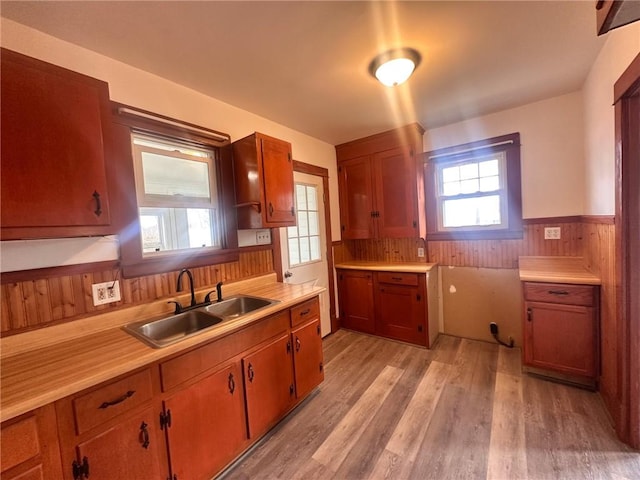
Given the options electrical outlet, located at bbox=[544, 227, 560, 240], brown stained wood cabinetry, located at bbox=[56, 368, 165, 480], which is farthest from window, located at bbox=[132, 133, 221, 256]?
electrical outlet, located at bbox=[544, 227, 560, 240]

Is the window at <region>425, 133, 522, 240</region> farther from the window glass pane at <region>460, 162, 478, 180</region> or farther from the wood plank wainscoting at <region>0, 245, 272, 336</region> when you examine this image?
the wood plank wainscoting at <region>0, 245, 272, 336</region>

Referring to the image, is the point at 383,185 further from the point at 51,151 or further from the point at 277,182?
the point at 51,151

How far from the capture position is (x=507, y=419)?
186 cm

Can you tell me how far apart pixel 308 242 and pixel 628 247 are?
2.54 meters

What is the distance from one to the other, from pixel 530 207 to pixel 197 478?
3490mm

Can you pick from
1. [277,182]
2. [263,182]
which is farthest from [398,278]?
[263,182]

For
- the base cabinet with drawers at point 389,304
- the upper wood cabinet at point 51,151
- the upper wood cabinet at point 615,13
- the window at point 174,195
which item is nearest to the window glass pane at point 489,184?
the base cabinet with drawers at point 389,304

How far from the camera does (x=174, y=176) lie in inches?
78.4

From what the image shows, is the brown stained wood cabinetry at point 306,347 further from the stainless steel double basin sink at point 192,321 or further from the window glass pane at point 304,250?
the window glass pane at point 304,250

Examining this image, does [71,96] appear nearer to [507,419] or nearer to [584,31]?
[584,31]

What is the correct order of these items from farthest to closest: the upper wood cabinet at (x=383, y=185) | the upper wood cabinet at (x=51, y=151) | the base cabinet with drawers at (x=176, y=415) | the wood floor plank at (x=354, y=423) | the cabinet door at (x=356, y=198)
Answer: the cabinet door at (x=356, y=198), the upper wood cabinet at (x=383, y=185), the wood floor plank at (x=354, y=423), the upper wood cabinet at (x=51, y=151), the base cabinet with drawers at (x=176, y=415)

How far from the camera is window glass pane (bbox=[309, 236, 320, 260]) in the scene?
3254 mm

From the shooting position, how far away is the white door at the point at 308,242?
115 inches

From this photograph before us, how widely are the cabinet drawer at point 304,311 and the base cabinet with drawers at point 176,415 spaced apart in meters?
0.01
